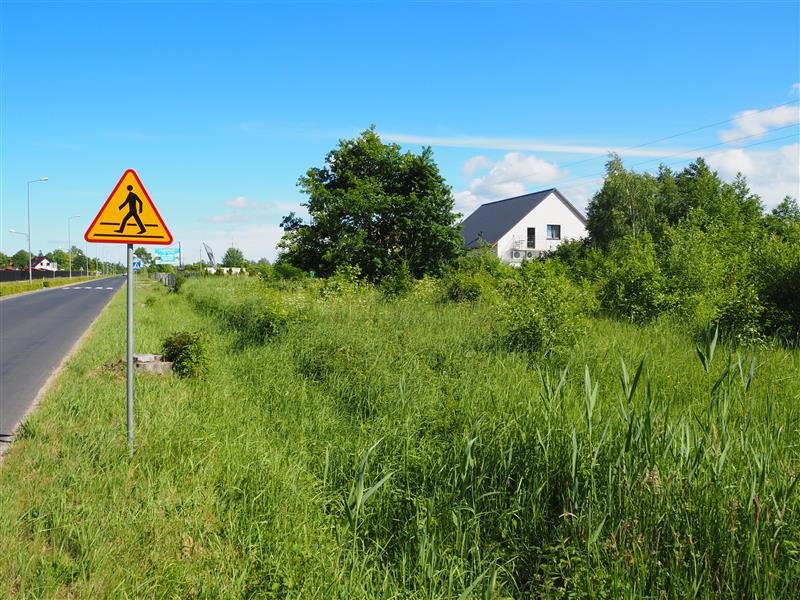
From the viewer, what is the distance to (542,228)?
55.7m

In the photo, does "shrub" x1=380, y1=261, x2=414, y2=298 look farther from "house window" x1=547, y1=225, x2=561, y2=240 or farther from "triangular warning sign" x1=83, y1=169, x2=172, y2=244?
"house window" x1=547, y1=225, x2=561, y2=240

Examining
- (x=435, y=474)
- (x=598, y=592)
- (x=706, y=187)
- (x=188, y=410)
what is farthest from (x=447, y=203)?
(x=706, y=187)

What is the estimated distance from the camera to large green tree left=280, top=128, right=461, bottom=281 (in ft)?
72.5

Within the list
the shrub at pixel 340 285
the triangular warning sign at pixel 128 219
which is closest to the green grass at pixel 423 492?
the triangular warning sign at pixel 128 219

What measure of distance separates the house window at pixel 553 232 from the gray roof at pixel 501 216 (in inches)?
103

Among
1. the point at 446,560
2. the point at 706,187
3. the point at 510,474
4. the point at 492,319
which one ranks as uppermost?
the point at 706,187

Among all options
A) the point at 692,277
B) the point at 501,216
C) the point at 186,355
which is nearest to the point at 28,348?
the point at 186,355

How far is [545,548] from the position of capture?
365cm

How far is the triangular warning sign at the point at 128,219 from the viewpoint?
5945 mm

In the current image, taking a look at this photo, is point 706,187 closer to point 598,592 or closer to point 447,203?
point 447,203

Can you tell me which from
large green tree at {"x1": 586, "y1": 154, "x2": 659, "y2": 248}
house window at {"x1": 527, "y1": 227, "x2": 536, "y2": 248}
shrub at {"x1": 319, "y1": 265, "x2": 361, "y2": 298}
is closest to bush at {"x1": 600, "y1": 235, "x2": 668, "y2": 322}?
shrub at {"x1": 319, "y1": 265, "x2": 361, "y2": 298}

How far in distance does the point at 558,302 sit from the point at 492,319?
2.66 metres

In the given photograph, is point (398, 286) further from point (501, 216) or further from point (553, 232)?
point (501, 216)

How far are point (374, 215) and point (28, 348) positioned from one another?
489 inches
